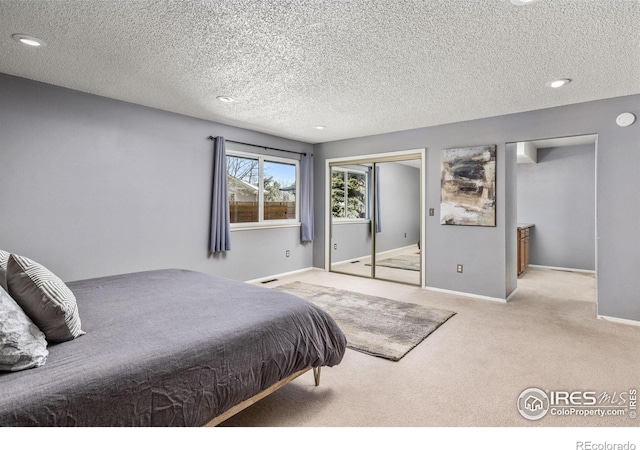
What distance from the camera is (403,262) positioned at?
605 cm

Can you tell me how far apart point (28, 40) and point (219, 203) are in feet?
8.16

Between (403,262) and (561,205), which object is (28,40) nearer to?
(403,262)

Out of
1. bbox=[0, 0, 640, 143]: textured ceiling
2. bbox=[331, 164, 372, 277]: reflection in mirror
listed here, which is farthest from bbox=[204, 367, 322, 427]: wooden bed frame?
bbox=[331, 164, 372, 277]: reflection in mirror

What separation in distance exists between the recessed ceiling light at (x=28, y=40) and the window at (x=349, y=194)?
14.1ft

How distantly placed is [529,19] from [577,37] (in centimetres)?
50

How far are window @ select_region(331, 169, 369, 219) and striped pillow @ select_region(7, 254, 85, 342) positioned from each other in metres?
4.87

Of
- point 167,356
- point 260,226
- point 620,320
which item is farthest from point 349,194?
point 167,356

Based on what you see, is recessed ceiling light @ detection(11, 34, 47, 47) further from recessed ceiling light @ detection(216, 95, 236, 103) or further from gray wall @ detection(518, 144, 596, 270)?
gray wall @ detection(518, 144, 596, 270)

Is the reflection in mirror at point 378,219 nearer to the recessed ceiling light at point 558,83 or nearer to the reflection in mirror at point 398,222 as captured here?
the reflection in mirror at point 398,222

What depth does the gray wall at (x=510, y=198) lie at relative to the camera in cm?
336

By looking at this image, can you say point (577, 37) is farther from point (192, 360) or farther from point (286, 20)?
point (192, 360)

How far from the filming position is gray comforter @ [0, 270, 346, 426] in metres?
1.13

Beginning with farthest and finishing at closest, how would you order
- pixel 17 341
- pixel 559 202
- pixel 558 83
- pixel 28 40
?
1. pixel 559 202
2. pixel 558 83
3. pixel 28 40
4. pixel 17 341

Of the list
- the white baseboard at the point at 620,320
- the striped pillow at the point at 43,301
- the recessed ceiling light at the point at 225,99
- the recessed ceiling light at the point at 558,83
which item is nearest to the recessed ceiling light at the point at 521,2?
the recessed ceiling light at the point at 558,83
